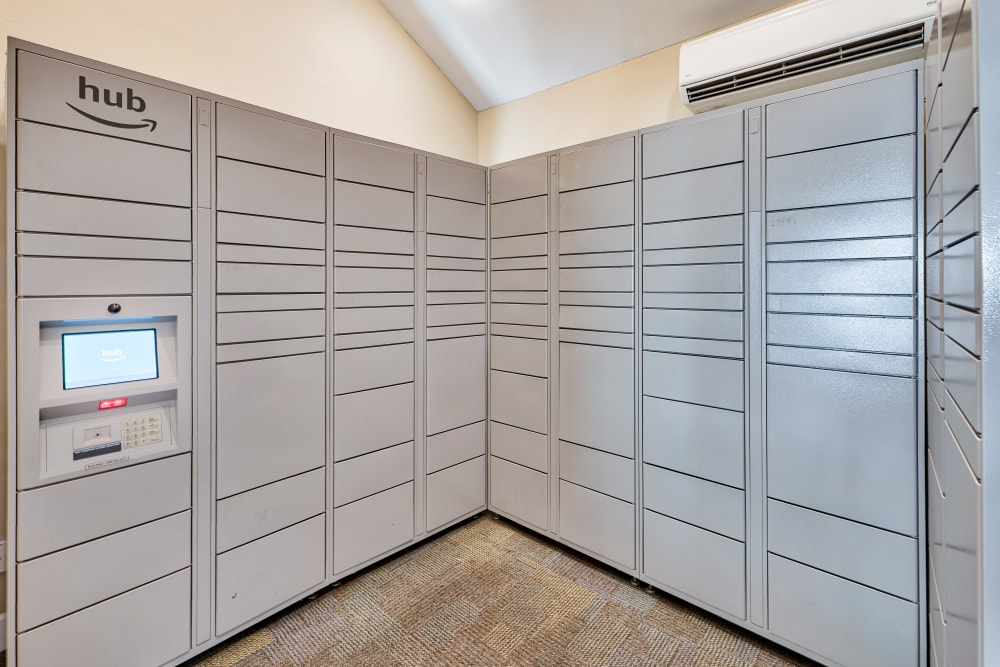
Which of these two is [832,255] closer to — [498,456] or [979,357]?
[979,357]

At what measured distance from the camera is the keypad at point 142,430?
1.70 meters

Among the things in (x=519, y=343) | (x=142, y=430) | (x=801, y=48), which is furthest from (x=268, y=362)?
(x=801, y=48)

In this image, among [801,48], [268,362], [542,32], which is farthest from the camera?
[542,32]

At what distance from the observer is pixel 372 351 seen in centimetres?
244

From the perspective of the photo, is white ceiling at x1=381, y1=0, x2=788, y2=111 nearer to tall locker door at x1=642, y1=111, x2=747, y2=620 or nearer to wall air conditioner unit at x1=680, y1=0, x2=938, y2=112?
wall air conditioner unit at x1=680, y1=0, x2=938, y2=112

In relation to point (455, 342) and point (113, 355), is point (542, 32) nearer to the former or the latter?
point (455, 342)

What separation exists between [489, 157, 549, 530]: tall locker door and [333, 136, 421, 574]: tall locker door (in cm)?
59

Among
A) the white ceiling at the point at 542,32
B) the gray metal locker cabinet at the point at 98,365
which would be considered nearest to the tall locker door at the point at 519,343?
the white ceiling at the point at 542,32

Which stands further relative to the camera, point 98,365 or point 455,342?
point 455,342

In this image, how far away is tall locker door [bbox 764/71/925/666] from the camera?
162 centimetres

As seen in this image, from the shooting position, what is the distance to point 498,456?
9.82ft

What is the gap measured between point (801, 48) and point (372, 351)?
234 cm

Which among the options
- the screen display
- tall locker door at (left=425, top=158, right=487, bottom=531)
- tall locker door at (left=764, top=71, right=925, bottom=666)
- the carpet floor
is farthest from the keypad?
tall locker door at (left=764, top=71, right=925, bottom=666)

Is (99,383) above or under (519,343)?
under
